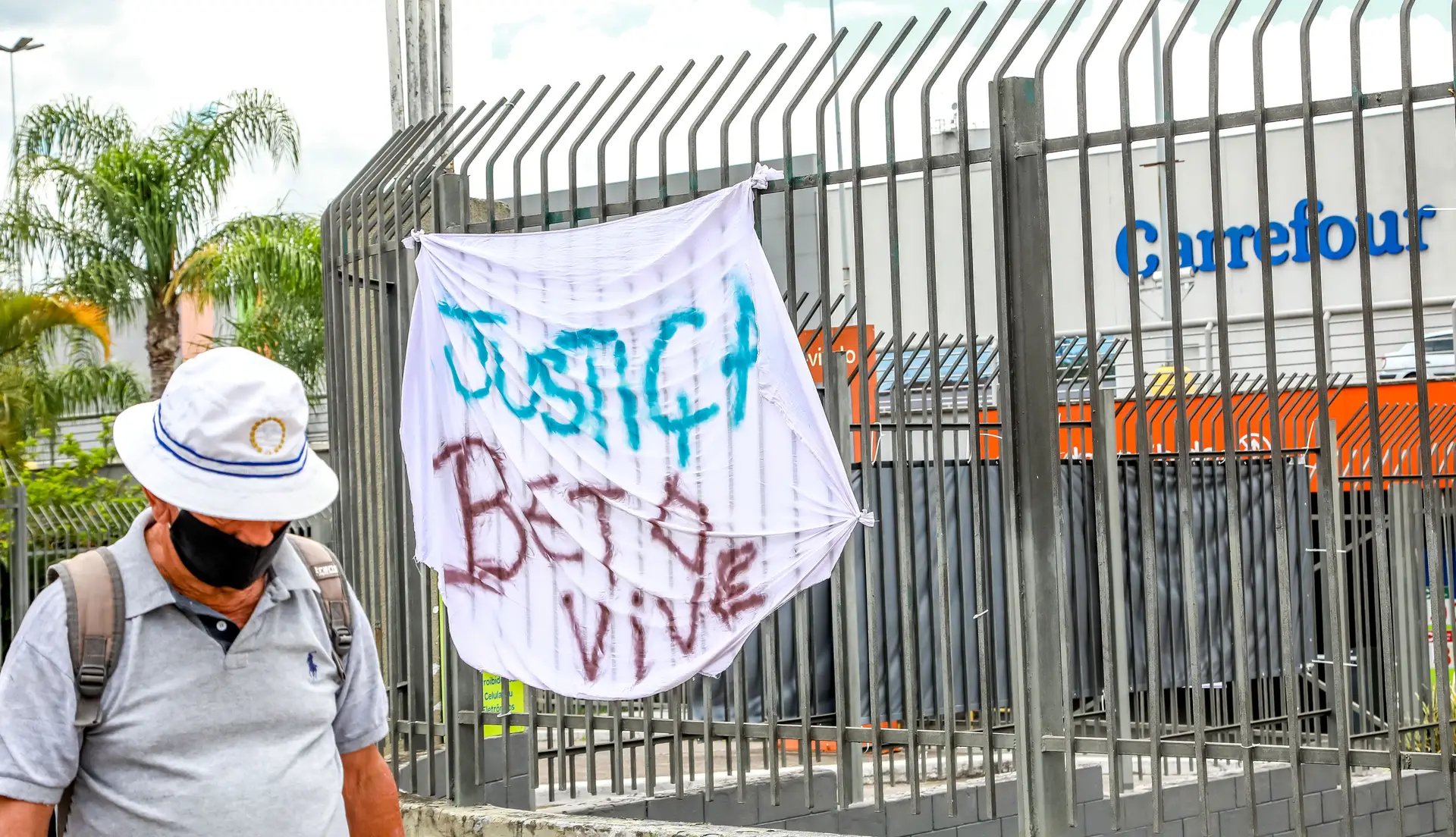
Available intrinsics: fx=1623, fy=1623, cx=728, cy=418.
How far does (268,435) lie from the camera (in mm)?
2766

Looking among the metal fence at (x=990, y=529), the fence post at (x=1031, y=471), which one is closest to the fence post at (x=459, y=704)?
the metal fence at (x=990, y=529)

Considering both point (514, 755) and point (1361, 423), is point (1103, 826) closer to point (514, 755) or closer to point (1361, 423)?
point (514, 755)

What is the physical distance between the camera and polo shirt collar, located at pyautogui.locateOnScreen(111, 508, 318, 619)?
2717 mm

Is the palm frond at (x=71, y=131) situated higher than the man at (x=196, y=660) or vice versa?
the palm frond at (x=71, y=131)

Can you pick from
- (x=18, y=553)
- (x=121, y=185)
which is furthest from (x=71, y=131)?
(x=18, y=553)

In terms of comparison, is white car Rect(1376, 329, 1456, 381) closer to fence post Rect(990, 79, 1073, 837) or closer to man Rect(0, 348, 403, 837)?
fence post Rect(990, 79, 1073, 837)

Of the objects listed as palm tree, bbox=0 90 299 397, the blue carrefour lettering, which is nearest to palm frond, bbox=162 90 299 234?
palm tree, bbox=0 90 299 397

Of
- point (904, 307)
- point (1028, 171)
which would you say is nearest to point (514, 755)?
point (1028, 171)

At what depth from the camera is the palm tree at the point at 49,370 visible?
1656 centimetres

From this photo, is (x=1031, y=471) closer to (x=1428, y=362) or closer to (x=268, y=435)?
(x=268, y=435)

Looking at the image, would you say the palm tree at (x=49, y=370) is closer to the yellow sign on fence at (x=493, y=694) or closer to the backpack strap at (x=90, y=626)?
the yellow sign on fence at (x=493, y=694)

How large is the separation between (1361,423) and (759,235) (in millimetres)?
7793

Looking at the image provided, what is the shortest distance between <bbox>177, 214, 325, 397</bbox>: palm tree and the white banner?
16.6m

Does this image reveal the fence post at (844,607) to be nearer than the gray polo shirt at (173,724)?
No
